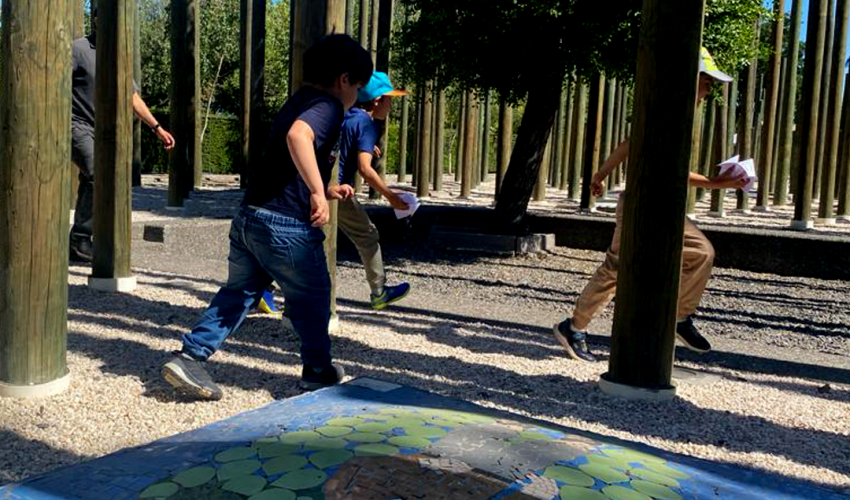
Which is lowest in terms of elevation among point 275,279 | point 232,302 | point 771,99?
point 232,302

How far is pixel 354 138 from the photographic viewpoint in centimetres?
558

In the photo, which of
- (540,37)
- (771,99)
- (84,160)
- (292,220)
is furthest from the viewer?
(771,99)

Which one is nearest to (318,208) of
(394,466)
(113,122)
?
(394,466)

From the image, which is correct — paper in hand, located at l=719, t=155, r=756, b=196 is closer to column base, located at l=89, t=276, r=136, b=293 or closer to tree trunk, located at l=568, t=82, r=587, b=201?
column base, located at l=89, t=276, r=136, b=293

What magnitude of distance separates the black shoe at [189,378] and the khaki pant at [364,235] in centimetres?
228

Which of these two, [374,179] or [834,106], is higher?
Result: [834,106]

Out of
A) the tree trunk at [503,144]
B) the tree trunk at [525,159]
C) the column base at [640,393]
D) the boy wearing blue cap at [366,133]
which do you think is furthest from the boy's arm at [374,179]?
the tree trunk at [503,144]

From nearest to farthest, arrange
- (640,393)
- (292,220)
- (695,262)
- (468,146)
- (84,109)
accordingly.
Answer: (292,220) → (640,393) → (695,262) → (84,109) → (468,146)

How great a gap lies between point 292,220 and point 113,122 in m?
2.89

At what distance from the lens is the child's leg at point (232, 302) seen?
161 inches

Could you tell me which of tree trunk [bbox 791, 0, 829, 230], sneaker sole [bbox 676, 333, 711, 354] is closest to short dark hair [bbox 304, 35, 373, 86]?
sneaker sole [bbox 676, 333, 711, 354]

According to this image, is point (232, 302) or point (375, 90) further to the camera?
point (375, 90)

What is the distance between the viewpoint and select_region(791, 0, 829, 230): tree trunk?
1191 cm

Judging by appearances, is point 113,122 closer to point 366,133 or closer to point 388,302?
point 366,133
